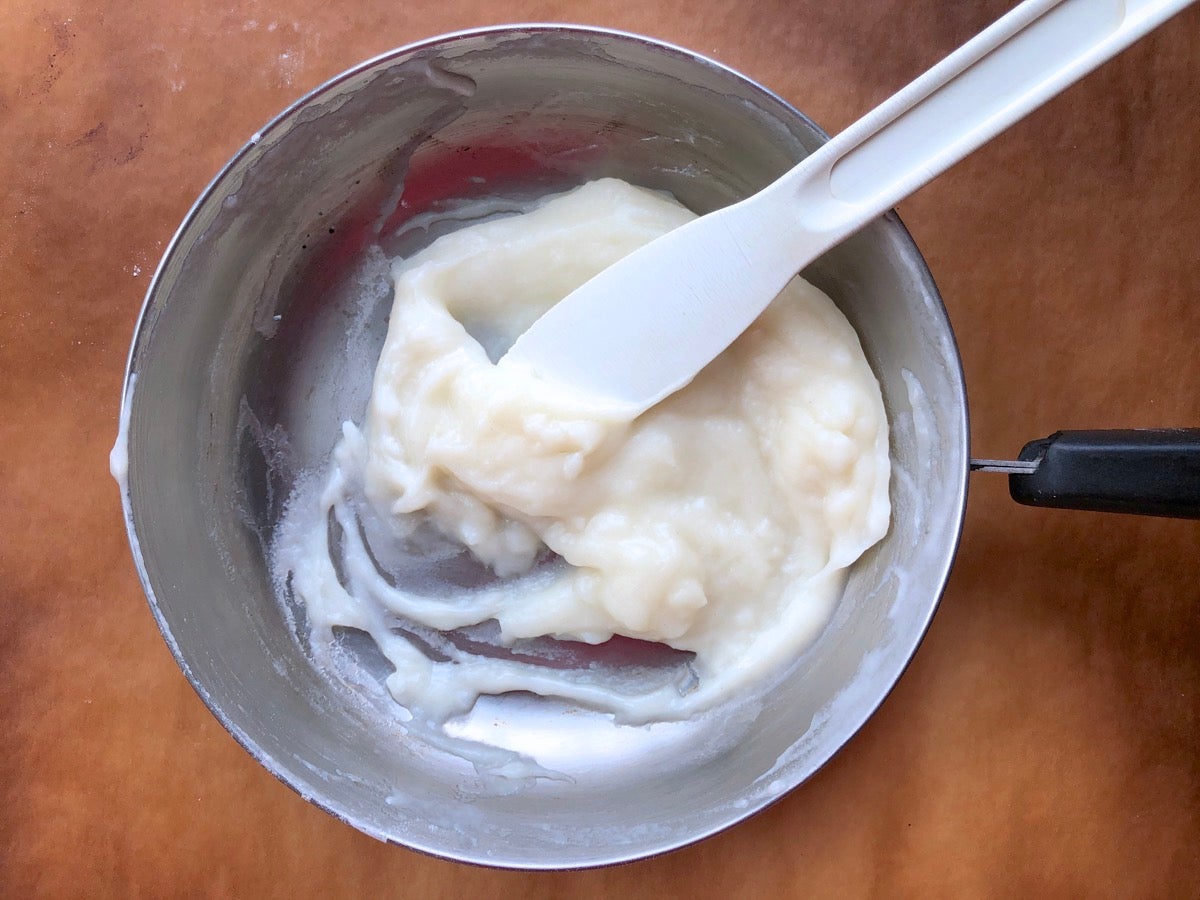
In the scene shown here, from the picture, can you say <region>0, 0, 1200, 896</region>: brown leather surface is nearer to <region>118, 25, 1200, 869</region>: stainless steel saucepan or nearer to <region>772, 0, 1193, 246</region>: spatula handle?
<region>118, 25, 1200, 869</region>: stainless steel saucepan

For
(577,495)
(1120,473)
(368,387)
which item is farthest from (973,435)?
(368,387)

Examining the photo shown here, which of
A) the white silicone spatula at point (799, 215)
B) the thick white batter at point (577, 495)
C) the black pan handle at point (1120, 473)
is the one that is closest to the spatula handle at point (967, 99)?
the white silicone spatula at point (799, 215)

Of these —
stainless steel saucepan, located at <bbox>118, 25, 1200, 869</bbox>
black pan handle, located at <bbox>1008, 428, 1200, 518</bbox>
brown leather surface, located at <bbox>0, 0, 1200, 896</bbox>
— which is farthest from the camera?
brown leather surface, located at <bbox>0, 0, 1200, 896</bbox>

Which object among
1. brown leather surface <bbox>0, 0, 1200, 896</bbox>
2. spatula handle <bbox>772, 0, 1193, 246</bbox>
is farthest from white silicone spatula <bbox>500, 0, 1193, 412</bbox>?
brown leather surface <bbox>0, 0, 1200, 896</bbox>

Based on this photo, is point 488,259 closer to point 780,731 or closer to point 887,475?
point 887,475

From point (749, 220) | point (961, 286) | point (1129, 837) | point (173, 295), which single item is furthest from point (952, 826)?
point (173, 295)
